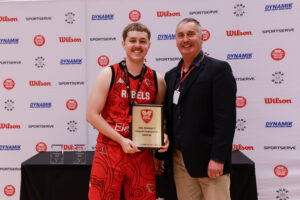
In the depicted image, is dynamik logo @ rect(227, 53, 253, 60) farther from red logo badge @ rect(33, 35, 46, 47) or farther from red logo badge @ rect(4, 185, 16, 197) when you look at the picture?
red logo badge @ rect(4, 185, 16, 197)

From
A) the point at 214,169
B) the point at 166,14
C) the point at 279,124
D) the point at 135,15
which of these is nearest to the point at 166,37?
the point at 166,14

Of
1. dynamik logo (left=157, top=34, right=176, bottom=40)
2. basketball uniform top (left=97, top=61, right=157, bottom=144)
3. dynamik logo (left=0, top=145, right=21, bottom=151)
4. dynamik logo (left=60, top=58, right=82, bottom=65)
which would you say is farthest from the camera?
dynamik logo (left=0, top=145, right=21, bottom=151)

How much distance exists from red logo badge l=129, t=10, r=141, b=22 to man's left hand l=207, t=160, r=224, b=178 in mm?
2057

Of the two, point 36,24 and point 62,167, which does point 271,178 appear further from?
point 36,24

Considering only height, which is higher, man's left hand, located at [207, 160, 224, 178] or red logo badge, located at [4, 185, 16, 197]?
man's left hand, located at [207, 160, 224, 178]

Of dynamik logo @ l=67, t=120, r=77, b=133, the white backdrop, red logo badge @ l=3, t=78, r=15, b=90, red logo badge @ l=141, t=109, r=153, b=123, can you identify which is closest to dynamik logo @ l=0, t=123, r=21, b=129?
the white backdrop

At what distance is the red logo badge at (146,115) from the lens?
1.47 m

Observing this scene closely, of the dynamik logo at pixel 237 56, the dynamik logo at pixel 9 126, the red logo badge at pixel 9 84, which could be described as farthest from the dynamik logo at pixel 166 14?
the dynamik logo at pixel 9 126

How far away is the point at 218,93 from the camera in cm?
146

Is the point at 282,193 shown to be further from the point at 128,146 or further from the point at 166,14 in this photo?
the point at 166,14

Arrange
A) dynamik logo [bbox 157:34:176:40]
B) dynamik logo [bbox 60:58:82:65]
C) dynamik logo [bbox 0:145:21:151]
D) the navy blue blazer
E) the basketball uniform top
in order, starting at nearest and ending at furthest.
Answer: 1. the navy blue blazer
2. the basketball uniform top
3. dynamik logo [bbox 157:34:176:40]
4. dynamik logo [bbox 60:58:82:65]
5. dynamik logo [bbox 0:145:21:151]

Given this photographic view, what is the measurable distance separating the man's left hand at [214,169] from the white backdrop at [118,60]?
1.52 metres

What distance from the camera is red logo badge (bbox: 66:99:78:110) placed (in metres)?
2.98

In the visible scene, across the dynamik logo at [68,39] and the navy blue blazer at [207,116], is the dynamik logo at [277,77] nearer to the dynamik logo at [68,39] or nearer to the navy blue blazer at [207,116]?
the navy blue blazer at [207,116]
